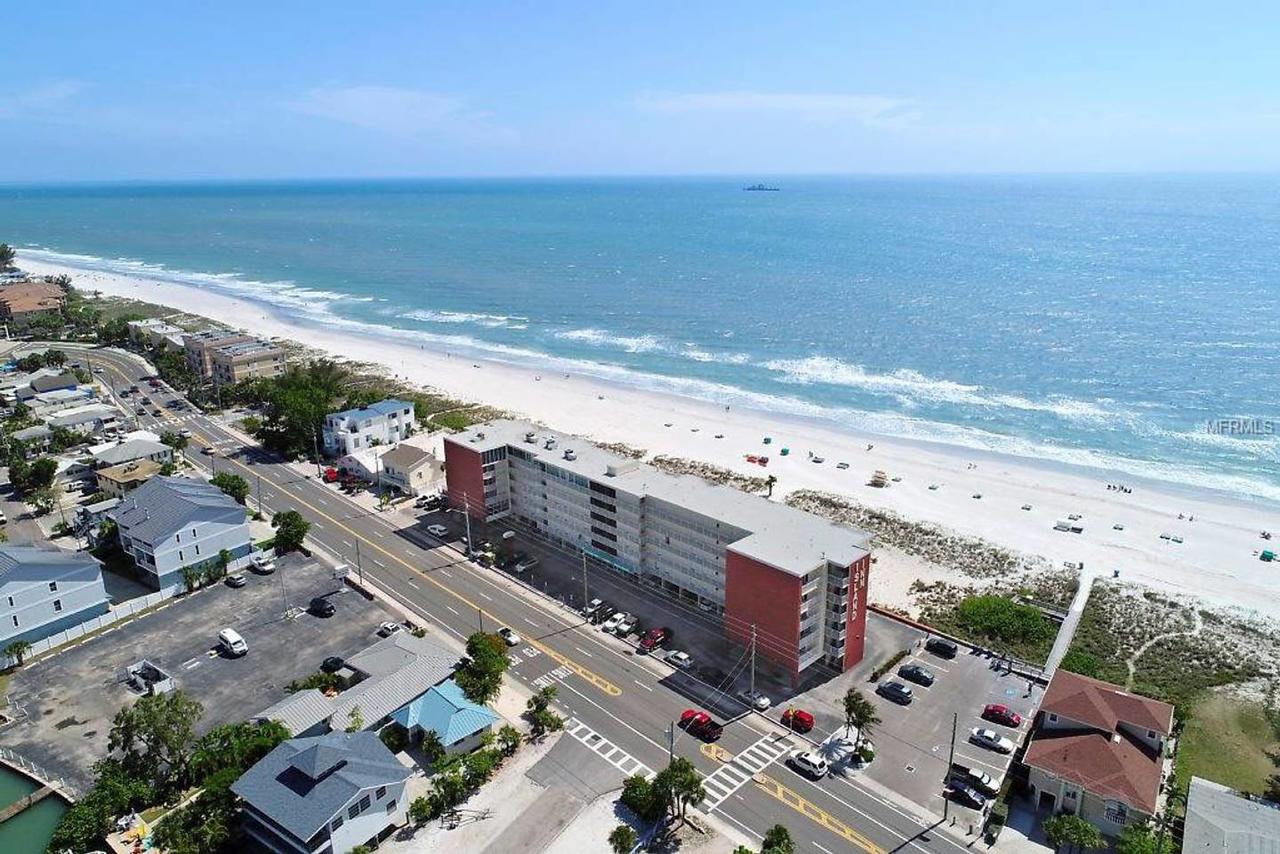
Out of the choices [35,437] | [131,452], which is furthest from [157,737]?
[35,437]

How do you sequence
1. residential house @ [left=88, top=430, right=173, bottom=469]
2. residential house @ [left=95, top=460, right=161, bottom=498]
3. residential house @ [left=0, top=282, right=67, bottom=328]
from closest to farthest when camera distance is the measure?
residential house @ [left=95, top=460, right=161, bottom=498] < residential house @ [left=88, top=430, right=173, bottom=469] < residential house @ [left=0, top=282, right=67, bottom=328]

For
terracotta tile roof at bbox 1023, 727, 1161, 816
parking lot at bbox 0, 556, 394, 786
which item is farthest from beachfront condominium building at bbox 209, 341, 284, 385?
terracotta tile roof at bbox 1023, 727, 1161, 816

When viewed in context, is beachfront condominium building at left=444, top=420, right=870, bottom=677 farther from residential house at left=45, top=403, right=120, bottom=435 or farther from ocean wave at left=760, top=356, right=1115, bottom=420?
ocean wave at left=760, top=356, right=1115, bottom=420

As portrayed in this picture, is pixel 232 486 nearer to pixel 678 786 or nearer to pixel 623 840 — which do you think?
pixel 623 840

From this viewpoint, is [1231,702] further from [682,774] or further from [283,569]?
[283,569]

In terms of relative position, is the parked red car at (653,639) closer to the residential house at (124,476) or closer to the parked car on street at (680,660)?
the parked car on street at (680,660)

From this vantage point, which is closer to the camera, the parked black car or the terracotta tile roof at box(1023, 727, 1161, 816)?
the terracotta tile roof at box(1023, 727, 1161, 816)
